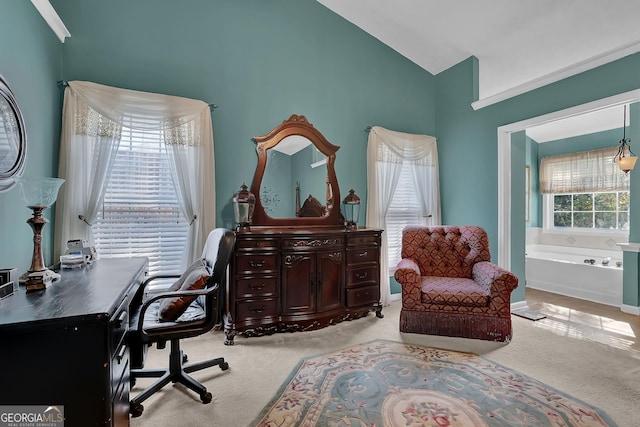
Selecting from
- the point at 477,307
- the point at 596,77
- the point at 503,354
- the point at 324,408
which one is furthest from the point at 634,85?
the point at 324,408

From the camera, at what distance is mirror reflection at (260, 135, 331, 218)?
131 inches

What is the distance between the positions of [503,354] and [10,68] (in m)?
4.03

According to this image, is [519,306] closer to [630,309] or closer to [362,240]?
[630,309]

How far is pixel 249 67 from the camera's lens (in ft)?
10.7

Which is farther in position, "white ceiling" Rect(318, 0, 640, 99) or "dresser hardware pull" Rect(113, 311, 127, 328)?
"white ceiling" Rect(318, 0, 640, 99)

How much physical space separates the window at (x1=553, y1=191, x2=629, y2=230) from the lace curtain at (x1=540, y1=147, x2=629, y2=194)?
0.59 feet

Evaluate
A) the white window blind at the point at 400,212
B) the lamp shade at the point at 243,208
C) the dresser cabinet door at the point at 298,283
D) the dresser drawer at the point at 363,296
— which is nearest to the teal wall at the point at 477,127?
the white window blind at the point at 400,212

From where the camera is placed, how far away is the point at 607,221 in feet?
17.2

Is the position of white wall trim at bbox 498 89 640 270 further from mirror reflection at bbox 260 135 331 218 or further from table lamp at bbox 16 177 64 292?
table lamp at bbox 16 177 64 292

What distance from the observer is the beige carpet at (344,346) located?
5.88 feet

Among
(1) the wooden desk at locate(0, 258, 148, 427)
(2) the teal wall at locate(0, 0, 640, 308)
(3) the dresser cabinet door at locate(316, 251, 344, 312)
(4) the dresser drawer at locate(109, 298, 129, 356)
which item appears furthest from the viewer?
(3) the dresser cabinet door at locate(316, 251, 344, 312)

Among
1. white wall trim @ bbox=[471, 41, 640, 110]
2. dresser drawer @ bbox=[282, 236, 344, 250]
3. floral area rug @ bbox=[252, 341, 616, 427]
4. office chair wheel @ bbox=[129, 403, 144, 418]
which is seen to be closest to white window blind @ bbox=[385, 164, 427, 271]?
dresser drawer @ bbox=[282, 236, 344, 250]

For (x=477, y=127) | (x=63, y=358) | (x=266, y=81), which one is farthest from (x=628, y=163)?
(x=63, y=358)

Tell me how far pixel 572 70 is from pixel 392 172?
2013 mm
